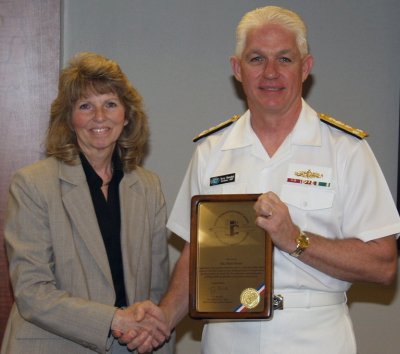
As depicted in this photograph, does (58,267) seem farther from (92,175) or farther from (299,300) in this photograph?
(299,300)

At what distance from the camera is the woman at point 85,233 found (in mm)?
2646

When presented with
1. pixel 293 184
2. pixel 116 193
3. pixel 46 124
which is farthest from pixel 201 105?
pixel 293 184

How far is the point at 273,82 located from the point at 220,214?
0.52 meters

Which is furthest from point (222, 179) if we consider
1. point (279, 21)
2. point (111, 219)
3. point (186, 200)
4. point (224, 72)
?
point (224, 72)

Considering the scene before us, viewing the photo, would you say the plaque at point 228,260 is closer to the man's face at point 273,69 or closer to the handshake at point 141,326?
the handshake at point 141,326

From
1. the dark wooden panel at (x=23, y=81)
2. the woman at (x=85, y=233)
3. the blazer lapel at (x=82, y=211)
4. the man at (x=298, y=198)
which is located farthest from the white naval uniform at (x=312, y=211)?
the dark wooden panel at (x=23, y=81)

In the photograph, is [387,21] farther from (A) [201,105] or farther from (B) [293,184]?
(B) [293,184]

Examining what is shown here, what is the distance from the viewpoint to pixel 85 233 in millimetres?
2697

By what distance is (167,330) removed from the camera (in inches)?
109

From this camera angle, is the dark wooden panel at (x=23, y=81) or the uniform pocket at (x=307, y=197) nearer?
the uniform pocket at (x=307, y=197)

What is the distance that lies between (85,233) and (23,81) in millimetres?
1233

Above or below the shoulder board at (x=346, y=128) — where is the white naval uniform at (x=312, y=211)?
below

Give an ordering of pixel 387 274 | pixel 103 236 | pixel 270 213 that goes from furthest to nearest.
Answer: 1. pixel 103 236
2. pixel 387 274
3. pixel 270 213

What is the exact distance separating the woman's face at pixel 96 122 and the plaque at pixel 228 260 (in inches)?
20.1
